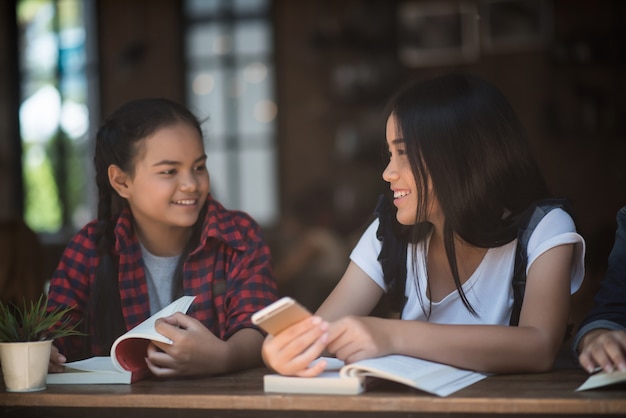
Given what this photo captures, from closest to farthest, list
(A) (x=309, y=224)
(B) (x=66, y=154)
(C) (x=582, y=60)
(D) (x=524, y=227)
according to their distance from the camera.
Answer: (D) (x=524, y=227) → (C) (x=582, y=60) → (A) (x=309, y=224) → (B) (x=66, y=154)

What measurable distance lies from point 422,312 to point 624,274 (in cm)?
41

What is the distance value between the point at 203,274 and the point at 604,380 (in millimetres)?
974

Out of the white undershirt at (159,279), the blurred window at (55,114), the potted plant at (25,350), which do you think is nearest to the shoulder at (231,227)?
the white undershirt at (159,279)

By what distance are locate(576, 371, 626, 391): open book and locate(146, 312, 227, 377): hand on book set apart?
63 cm

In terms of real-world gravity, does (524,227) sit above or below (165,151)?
below

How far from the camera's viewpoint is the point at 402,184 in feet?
5.59

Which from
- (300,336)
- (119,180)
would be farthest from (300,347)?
(119,180)

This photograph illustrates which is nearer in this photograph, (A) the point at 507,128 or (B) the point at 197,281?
(A) the point at 507,128

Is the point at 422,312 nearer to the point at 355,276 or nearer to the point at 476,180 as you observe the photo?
the point at 355,276

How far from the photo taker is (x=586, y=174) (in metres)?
6.40

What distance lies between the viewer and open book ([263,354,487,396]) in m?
1.27

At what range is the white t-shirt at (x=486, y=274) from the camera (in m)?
1.63

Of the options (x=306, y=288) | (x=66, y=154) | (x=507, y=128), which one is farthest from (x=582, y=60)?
(x=507, y=128)

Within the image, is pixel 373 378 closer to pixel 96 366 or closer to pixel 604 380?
pixel 604 380
